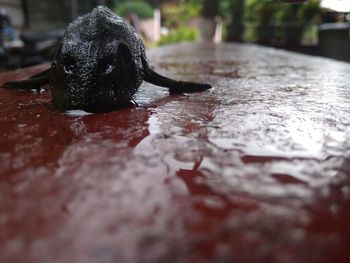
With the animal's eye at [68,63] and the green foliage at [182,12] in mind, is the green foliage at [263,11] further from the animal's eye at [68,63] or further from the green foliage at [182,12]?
the animal's eye at [68,63]

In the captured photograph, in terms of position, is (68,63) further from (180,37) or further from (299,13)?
(180,37)

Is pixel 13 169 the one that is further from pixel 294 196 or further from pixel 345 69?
pixel 345 69

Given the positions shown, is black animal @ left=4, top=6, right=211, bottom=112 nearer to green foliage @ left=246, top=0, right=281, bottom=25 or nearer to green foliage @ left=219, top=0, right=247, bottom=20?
green foliage @ left=246, top=0, right=281, bottom=25

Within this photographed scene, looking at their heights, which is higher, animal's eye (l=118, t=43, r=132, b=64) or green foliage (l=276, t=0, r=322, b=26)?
green foliage (l=276, t=0, r=322, b=26)

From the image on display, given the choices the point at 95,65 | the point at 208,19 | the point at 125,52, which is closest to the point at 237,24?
the point at 208,19

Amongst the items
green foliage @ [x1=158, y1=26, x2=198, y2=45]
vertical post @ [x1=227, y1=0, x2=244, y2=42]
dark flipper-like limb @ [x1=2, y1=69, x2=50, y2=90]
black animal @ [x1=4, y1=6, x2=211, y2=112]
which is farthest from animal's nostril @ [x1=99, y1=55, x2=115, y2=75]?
A: green foliage @ [x1=158, y1=26, x2=198, y2=45]

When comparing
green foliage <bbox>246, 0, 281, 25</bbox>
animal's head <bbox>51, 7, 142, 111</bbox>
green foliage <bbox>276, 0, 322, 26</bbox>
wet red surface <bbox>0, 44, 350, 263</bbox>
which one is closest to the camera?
wet red surface <bbox>0, 44, 350, 263</bbox>

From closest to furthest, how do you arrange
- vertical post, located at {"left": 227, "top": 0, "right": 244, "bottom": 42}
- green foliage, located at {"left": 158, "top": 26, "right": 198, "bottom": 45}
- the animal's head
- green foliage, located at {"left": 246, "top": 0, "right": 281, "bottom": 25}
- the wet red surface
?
the wet red surface → the animal's head → green foliage, located at {"left": 246, "top": 0, "right": 281, "bottom": 25} → vertical post, located at {"left": 227, "top": 0, "right": 244, "bottom": 42} → green foliage, located at {"left": 158, "top": 26, "right": 198, "bottom": 45}
